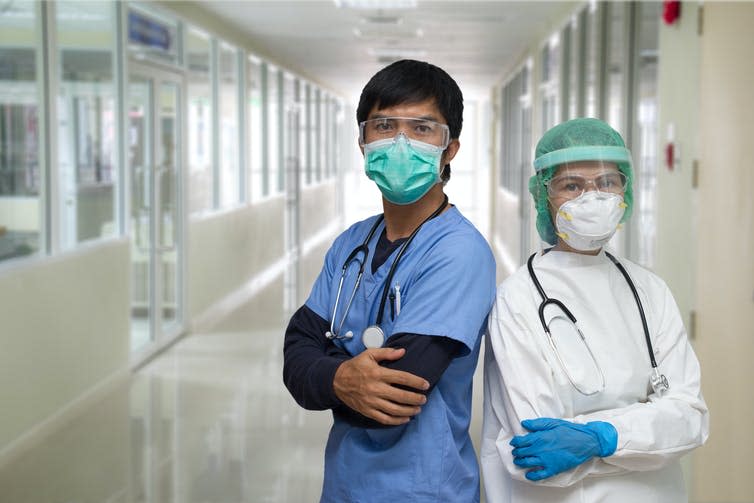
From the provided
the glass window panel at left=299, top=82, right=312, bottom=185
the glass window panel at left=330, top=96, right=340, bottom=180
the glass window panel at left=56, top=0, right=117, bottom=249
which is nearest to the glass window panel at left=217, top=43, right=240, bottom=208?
the glass window panel at left=56, top=0, right=117, bottom=249

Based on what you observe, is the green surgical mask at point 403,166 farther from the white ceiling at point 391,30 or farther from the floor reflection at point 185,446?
the white ceiling at point 391,30

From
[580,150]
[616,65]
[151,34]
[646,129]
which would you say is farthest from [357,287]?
[151,34]

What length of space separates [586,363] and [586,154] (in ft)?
1.29

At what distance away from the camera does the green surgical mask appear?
5.56 feet

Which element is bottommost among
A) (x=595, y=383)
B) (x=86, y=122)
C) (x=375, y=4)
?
(x=595, y=383)

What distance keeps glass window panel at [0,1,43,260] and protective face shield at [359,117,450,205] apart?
3377mm

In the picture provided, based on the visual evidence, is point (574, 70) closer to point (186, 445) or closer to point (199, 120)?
point (199, 120)

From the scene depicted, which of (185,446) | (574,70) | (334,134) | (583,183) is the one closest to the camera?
(583,183)

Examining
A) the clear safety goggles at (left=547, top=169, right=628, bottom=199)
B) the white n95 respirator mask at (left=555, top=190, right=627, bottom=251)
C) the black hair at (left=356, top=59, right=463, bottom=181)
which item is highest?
the black hair at (left=356, top=59, right=463, bottom=181)

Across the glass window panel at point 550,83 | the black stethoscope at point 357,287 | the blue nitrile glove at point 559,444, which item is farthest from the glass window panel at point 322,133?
the blue nitrile glove at point 559,444

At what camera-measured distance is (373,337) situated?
5.28 feet

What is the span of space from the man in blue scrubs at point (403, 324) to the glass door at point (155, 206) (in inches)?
201

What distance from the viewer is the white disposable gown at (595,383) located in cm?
160

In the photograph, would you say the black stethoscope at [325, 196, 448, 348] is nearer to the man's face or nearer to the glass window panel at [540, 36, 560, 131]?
the man's face
